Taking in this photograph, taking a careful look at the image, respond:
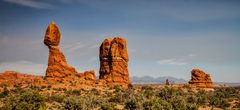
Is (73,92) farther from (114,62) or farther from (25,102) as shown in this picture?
(25,102)

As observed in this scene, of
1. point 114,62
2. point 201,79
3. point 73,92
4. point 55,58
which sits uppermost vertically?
point 55,58

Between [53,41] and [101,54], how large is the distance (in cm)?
958

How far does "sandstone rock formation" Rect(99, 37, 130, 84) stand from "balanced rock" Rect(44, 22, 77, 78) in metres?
5.66

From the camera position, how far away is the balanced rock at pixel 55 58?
166 ft

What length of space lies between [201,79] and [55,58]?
3166 cm

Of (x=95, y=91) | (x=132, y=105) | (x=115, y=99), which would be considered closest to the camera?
(x=132, y=105)

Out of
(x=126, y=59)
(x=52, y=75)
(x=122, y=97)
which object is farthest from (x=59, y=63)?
(x=122, y=97)

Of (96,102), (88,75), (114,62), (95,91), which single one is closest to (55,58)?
(88,75)

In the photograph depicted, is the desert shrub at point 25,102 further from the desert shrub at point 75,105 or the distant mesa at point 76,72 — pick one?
the distant mesa at point 76,72

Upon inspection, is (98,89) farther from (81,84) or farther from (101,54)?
(101,54)

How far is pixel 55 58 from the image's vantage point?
166 feet

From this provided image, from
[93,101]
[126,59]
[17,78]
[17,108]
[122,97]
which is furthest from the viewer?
[17,78]

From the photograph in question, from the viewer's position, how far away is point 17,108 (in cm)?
2605

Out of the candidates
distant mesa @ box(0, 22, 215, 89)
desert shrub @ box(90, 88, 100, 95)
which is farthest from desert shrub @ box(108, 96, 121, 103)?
distant mesa @ box(0, 22, 215, 89)
